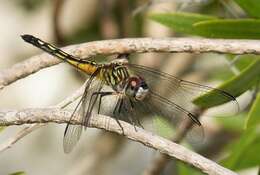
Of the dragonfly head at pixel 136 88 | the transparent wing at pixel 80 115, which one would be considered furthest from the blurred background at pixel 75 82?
the transparent wing at pixel 80 115

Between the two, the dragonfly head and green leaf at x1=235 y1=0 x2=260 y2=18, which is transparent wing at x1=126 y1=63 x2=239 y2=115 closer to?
the dragonfly head

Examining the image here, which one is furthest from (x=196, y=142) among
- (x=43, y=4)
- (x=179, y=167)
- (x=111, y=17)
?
(x=43, y=4)

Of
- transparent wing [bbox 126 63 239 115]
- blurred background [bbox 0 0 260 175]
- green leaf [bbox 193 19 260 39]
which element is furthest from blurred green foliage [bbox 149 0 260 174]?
blurred background [bbox 0 0 260 175]

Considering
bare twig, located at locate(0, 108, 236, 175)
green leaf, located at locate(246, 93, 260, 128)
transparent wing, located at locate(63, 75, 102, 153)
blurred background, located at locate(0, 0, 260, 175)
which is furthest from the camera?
blurred background, located at locate(0, 0, 260, 175)

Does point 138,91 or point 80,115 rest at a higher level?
point 80,115

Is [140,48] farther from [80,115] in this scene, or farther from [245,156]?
[245,156]

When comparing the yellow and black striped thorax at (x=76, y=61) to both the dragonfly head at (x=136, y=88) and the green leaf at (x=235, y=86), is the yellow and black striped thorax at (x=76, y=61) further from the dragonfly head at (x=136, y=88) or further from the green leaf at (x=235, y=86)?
the green leaf at (x=235, y=86)

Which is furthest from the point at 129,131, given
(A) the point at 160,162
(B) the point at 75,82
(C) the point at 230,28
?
(B) the point at 75,82
